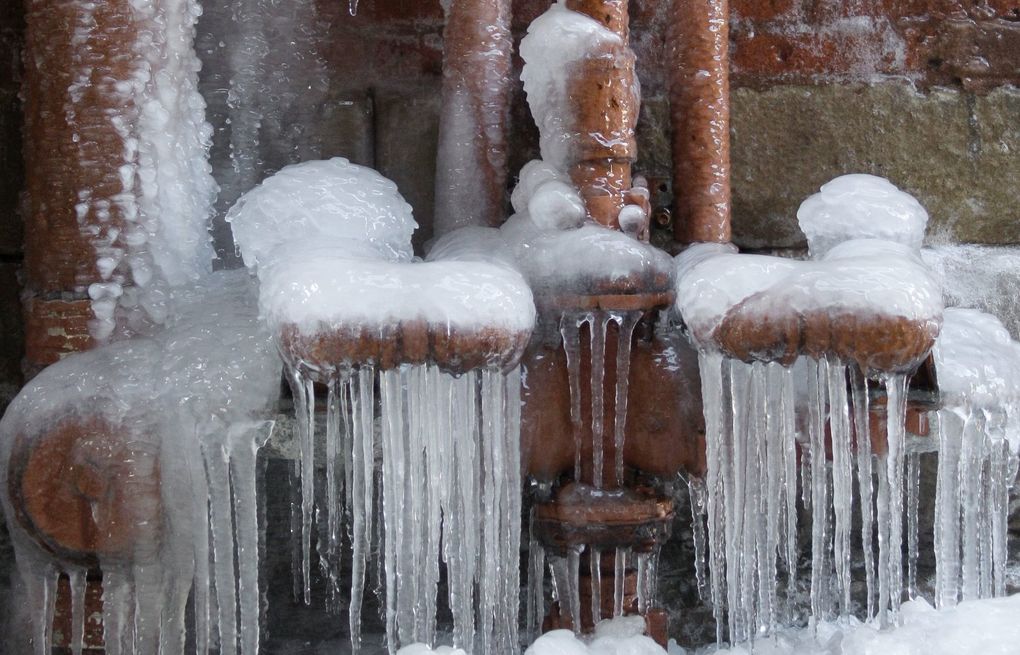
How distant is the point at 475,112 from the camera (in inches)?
90.1

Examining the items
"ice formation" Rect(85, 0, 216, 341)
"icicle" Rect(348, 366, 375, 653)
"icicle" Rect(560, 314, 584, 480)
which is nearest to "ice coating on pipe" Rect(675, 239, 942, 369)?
"icicle" Rect(560, 314, 584, 480)

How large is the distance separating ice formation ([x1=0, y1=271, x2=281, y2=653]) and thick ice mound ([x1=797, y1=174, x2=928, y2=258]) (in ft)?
3.96

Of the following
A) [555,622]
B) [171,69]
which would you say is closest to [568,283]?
[555,622]

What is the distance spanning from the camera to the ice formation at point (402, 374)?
163cm

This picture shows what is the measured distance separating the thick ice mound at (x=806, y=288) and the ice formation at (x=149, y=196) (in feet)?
3.61

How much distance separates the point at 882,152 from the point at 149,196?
192cm

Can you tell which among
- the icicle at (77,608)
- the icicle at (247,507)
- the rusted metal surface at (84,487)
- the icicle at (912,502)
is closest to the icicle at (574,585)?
the icicle at (247,507)

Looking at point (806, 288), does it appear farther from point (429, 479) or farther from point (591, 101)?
point (429, 479)

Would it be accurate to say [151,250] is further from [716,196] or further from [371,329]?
[716,196]

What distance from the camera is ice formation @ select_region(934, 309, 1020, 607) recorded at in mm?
1977

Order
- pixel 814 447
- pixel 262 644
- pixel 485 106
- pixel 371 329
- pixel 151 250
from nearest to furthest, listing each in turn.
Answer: pixel 371 329 → pixel 814 447 → pixel 151 250 → pixel 485 106 → pixel 262 644

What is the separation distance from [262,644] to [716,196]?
1643 mm

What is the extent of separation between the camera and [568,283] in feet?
6.17

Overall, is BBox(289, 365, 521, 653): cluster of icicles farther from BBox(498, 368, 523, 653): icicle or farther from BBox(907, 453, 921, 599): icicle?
BBox(907, 453, 921, 599): icicle
